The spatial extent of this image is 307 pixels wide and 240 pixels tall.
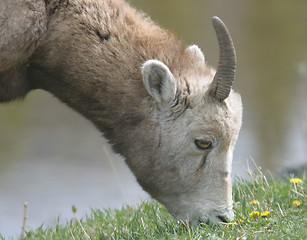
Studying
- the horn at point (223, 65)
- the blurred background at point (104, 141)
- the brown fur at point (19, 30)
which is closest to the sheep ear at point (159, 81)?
the horn at point (223, 65)

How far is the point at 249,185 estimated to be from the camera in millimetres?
8648

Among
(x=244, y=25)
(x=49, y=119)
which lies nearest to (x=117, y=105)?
(x=49, y=119)

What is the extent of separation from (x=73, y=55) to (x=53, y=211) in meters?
6.74

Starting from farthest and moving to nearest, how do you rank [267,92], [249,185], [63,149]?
[267,92], [63,149], [249,185]

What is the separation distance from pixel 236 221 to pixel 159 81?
1.55 metres

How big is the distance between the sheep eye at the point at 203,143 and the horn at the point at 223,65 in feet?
1.40

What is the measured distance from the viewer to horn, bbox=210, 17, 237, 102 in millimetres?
7062

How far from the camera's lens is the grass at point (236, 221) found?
6.71m

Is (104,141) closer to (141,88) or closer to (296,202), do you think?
(141,88)

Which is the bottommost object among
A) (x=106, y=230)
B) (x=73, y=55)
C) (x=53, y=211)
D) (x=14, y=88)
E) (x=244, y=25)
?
(x=53, y=211)

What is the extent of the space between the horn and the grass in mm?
1203

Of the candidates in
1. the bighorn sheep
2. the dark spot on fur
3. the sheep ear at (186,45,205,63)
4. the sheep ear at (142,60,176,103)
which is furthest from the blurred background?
the sheep ear at (142,60,176,103)

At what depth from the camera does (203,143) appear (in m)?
7.46

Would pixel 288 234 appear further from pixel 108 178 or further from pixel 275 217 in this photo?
pixel 108 178
